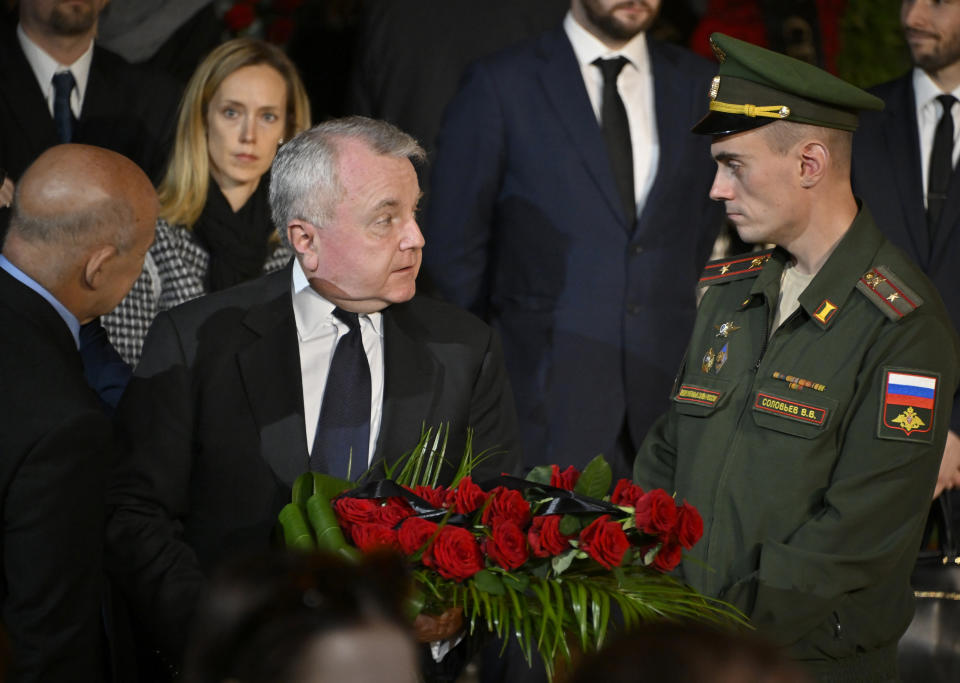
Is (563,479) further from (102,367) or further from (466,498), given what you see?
(102,367)

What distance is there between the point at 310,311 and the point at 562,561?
3.17 ft

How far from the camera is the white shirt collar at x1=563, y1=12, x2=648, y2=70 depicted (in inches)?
162

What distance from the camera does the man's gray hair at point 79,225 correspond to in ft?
8.73

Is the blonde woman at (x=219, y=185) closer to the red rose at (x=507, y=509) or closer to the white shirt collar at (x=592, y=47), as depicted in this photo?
the white shirt collar at (x=592, y=47)

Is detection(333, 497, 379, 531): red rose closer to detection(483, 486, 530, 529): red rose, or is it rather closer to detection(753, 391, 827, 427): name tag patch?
detection(483, 486, 530, 529): red rose

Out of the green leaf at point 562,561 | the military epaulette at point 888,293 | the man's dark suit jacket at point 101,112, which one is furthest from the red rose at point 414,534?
the man's dark suit jacket at point 101,112

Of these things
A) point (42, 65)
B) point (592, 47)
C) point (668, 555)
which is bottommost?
point (668, 555)

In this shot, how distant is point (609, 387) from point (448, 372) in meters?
1.22

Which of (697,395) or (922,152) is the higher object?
(922,152)

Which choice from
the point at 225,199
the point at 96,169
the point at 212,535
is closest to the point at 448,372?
the point at 212,535

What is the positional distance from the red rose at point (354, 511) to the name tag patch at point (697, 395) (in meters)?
0.91

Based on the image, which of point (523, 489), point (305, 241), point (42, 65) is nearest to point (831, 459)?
point (523, 489)

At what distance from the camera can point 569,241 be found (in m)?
4.04

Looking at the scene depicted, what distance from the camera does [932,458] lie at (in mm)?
2660
